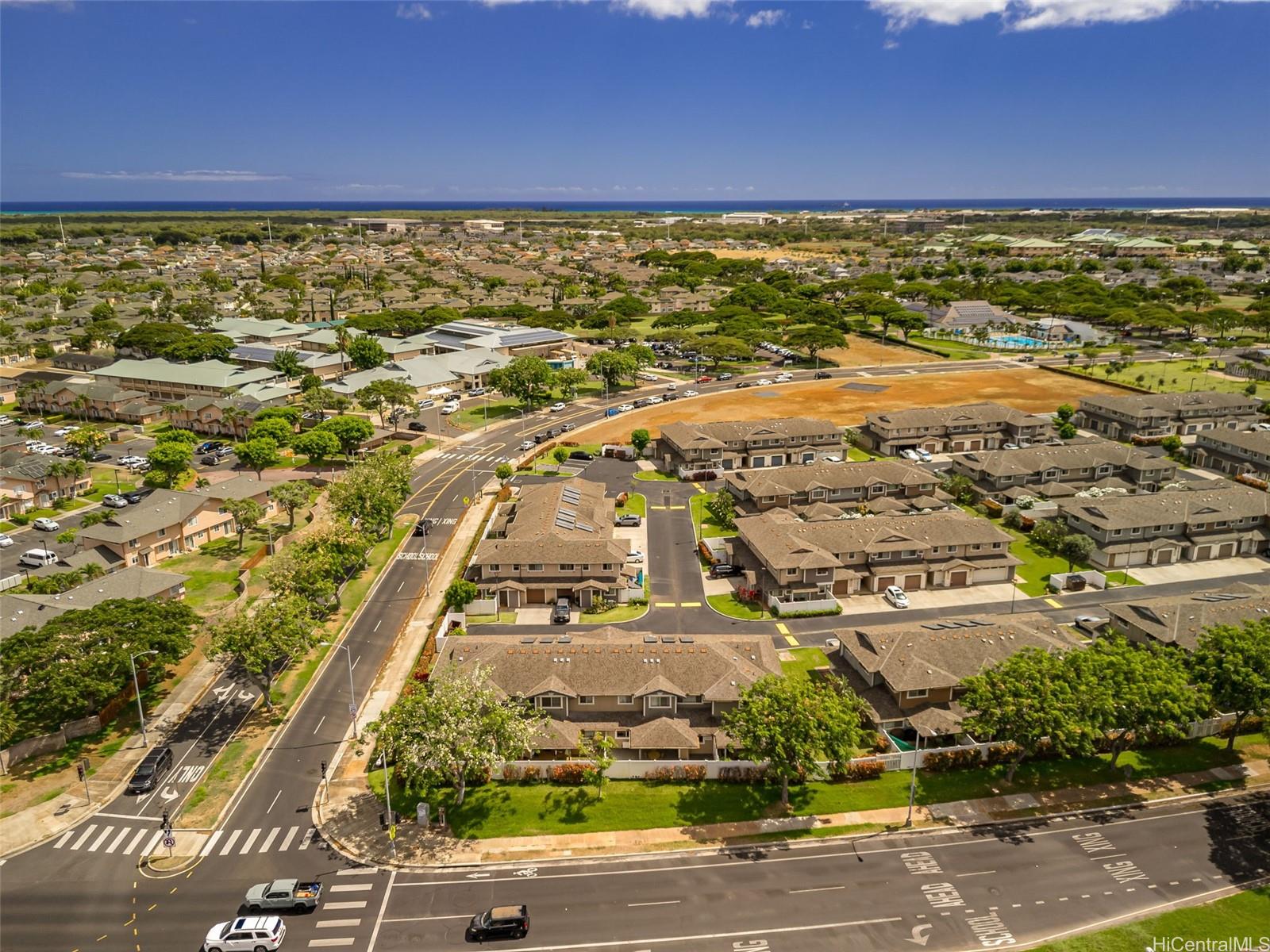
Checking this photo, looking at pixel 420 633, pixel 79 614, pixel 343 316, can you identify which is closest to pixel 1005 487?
pixel 420 633

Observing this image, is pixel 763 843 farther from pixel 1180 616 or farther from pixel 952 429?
pixel 952 429

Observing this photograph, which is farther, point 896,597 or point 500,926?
point 896,597

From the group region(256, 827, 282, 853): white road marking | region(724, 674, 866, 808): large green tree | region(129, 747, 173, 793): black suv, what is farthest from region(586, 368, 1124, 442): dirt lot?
→ region(256, 827, 282, 853): white road marking

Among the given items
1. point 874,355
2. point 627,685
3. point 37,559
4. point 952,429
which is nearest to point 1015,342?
point 874,355

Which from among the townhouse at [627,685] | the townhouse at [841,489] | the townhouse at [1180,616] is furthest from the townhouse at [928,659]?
the townhouse at [841,489]

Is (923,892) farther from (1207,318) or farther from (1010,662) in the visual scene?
(1207,318)

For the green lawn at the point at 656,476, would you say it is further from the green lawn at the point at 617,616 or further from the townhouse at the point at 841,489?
the green lawn at the point at 617,616

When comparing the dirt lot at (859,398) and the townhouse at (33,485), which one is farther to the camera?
the dirt lot at (859,398)
